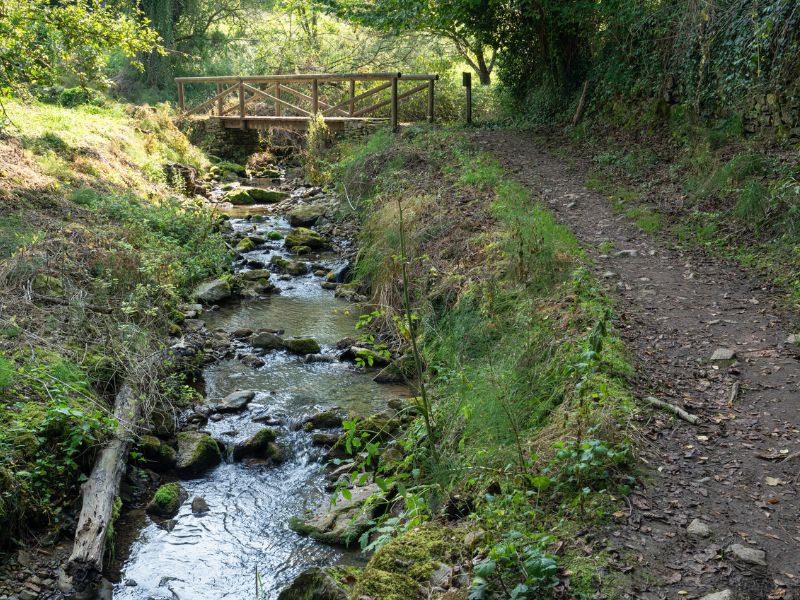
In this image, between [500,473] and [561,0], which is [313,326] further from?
[561,0]

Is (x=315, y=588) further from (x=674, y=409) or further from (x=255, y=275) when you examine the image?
(x=255, y=275)

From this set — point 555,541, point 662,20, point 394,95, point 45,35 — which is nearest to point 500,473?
point 555,541

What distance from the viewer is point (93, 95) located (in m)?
19.1

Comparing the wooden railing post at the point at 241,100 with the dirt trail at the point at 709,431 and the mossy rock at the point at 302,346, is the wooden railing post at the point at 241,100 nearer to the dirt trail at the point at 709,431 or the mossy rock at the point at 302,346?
the mossy rock at the point at 302,346

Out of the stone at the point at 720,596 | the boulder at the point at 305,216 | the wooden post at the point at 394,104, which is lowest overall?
the boulder at the point at 305,216

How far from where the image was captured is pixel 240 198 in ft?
52.2

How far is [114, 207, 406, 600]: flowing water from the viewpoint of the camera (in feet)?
15.1

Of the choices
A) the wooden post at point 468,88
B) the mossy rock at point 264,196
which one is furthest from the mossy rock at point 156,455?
the wooden post at point 468,88

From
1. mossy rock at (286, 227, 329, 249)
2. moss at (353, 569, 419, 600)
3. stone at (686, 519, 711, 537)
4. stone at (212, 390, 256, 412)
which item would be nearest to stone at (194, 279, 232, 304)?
mossy rock at (286, 227, 329, 249)

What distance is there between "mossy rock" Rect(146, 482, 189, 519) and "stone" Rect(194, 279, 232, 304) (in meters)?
4.55

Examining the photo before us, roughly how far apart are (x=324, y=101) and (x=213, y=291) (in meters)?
11.2

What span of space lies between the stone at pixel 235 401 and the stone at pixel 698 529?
15.1 feet

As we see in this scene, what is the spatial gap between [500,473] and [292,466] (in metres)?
2.52

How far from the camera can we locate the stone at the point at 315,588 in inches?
144
